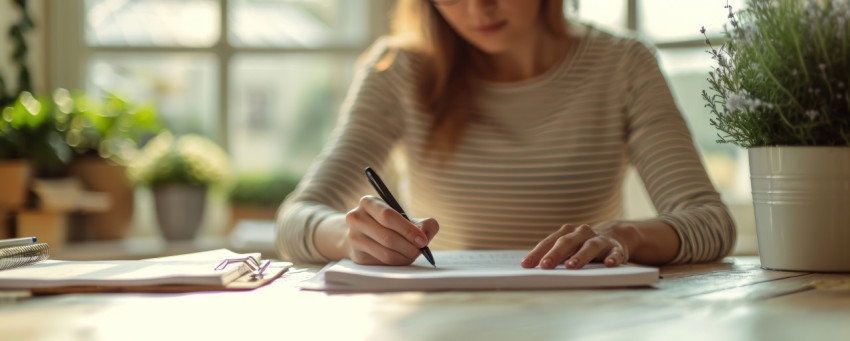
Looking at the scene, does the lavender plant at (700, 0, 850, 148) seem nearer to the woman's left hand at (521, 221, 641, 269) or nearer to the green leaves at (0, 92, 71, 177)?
the woman's left hand at (521, 221, 641, 269)

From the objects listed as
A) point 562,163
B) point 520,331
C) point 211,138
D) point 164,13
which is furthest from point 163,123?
point 520,331

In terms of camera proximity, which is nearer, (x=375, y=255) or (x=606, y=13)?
(x=375, y=255)

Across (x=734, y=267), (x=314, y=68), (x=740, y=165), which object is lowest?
(x=734, y=267)

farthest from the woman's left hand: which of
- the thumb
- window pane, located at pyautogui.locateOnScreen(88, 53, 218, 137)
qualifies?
window pane, located at pyautogui.locateOnScreen(88, 53, 218, 137)

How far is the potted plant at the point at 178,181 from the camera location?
227cm

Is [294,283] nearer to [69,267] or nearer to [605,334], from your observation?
[69,267]

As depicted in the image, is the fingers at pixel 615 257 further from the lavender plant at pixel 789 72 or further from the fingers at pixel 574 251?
the lavender plant at pixel 789 72

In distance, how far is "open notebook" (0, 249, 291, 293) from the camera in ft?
2.48

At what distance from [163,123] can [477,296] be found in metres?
2.00

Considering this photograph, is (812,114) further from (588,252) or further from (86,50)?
(86,50)

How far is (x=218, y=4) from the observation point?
2.48 meters

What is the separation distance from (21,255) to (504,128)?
95 cm

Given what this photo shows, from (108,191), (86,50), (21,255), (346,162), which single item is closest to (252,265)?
(21,255)

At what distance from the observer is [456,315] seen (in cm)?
63
